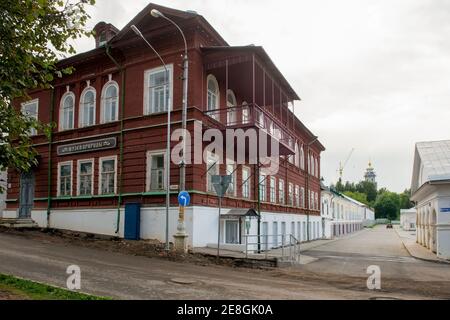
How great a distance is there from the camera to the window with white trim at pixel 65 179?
2254cm

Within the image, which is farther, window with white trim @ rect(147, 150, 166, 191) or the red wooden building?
window with white trim @ rect(147, 150, 166, 191)

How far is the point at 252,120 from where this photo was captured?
18703 mm

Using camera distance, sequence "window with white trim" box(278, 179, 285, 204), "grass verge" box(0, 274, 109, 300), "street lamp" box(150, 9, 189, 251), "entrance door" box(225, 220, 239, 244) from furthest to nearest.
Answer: "window with white trim" box(278, 179, 285, 204), "entrance door" box(225, 220, 239, 244), "street lamp" box(150, 9, 189, 251), "grass verge" box(0, 274, 109, 300)

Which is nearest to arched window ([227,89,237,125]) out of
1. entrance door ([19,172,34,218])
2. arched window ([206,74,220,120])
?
arched window ([206,74,220,120])

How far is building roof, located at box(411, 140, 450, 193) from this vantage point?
22.8 m

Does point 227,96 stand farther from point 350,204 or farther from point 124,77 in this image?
point 350,204

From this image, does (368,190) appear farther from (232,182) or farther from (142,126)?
(142,126)

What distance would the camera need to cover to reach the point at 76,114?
22859 millimetres

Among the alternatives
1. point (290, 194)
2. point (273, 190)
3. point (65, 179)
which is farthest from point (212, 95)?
point (290, 194)

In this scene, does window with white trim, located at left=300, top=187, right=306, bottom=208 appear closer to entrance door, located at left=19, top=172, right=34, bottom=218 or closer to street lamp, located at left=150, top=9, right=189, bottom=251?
street lamp, located at left=150, top=9, right=189, bottom=251

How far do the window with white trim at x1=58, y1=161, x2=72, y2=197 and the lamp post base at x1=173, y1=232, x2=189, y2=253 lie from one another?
8293 millimetres

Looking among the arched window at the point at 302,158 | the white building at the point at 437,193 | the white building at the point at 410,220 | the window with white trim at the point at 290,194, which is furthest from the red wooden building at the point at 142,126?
the white building at the point at 410,220

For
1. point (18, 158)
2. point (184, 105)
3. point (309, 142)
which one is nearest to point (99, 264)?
point (18, 158)
